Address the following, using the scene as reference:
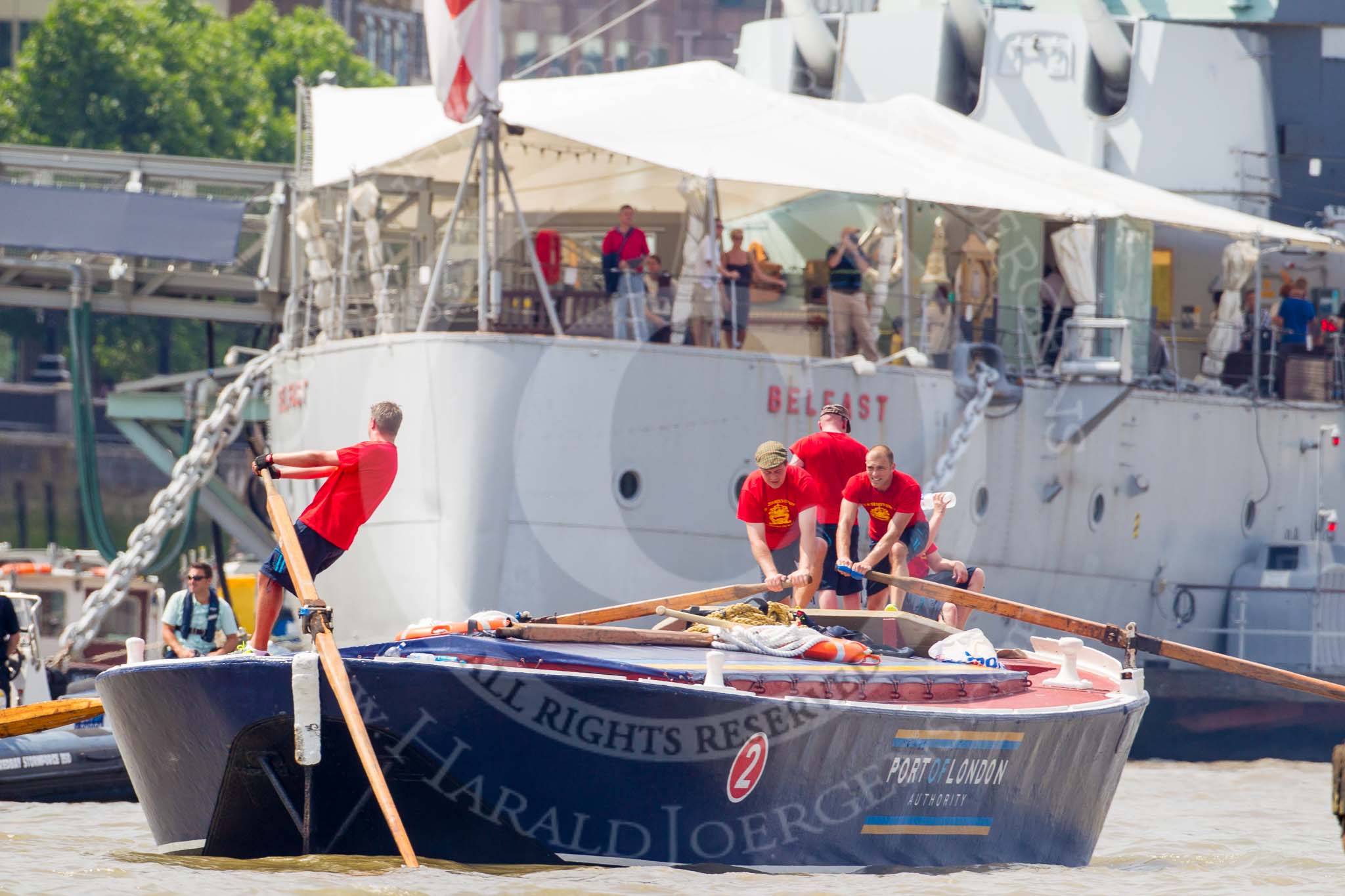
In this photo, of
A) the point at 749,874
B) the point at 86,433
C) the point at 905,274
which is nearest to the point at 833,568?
the point at 749,874

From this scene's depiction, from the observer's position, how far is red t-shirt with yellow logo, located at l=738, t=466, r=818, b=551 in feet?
46.0

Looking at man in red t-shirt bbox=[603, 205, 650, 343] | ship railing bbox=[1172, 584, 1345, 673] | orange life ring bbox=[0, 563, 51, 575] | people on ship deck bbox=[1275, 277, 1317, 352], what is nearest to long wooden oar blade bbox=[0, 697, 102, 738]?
man in red t-shirt bbox=[603, 205, 650, 343]

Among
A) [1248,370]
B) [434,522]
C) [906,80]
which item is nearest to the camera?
[434,522]

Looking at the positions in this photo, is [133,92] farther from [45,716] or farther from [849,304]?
[45,716]

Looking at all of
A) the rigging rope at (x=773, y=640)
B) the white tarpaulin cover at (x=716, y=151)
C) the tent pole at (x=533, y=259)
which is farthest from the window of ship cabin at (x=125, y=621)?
the rigging rope at (x=773, y=640)

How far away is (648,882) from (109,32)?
162 ft

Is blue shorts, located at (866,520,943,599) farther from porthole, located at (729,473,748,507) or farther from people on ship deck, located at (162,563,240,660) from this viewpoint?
porthole, located at (729,473,748,507)

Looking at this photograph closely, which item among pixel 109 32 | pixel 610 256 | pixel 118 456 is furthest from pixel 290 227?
pixel 109 32

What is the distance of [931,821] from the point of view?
11.8m

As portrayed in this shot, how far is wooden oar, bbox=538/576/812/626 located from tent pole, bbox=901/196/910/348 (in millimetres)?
9440

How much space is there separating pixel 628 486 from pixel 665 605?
7242mm

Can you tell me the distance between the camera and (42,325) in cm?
5356

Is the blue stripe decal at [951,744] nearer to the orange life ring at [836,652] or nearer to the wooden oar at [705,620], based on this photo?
the orange life ring at [836,652]

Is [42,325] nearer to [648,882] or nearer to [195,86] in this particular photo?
[195,86]
